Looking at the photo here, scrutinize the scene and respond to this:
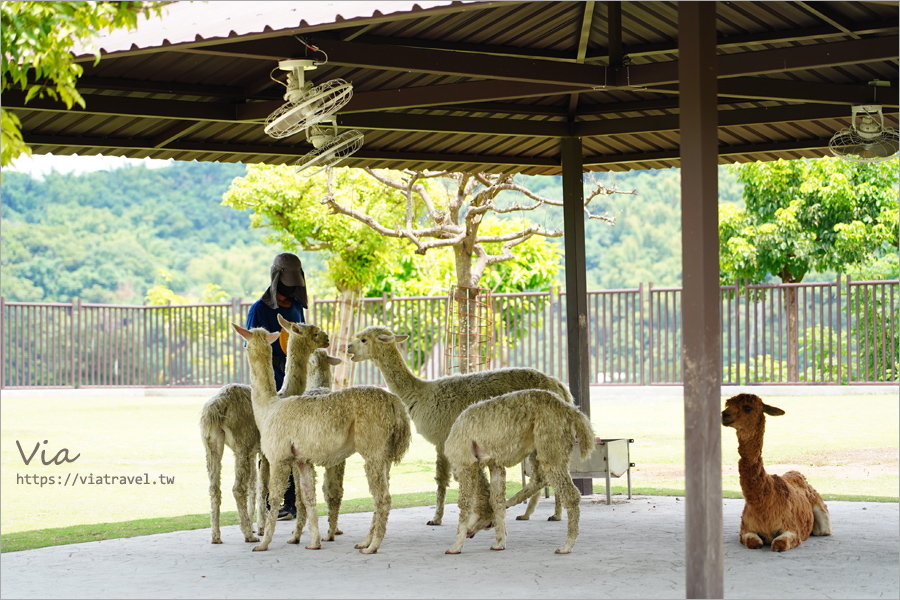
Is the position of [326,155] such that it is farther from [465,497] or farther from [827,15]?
[827,15]

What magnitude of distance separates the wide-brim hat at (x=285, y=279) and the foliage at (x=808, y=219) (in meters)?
17.5

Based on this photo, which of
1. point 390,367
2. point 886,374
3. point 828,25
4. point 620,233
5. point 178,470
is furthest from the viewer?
point 620,233

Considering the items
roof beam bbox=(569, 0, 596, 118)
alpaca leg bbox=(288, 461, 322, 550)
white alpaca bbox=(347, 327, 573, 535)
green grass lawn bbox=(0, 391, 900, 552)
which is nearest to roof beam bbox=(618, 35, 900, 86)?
roof beam bbox=(569, 0, 596, 118)

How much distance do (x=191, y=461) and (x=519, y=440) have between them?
9060mm

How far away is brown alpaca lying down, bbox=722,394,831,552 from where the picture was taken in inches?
268

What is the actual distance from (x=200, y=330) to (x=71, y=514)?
15.7 meters

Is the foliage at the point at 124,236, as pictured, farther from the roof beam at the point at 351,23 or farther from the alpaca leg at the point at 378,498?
the roof beam at the point at 351,23

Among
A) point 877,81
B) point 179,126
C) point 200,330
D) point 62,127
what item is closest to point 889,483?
point 877,81

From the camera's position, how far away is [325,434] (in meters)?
6.73

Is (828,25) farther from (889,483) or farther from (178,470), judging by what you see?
(178,470)

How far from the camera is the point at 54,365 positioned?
82.2ft

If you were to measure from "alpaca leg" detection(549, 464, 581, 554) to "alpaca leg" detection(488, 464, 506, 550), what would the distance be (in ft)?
1.31

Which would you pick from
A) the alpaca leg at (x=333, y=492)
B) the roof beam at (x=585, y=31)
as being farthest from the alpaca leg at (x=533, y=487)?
the roof beam at (x=585, y=31)

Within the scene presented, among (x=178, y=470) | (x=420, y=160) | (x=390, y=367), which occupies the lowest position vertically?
(x=178, y=470)
